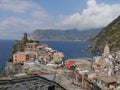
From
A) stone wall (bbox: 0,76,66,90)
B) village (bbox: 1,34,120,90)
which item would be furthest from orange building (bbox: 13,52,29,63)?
stone wall (bbox: 0,76,66,90)

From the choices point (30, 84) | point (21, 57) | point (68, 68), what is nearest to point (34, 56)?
point (21, 57)

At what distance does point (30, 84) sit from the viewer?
25.0 feet

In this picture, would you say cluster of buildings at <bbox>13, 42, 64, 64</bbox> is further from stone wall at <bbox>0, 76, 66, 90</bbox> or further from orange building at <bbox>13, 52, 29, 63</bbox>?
stone wall at <bbox>0, 76, 66, 90</bbox>

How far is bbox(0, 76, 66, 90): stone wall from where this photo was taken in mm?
7206

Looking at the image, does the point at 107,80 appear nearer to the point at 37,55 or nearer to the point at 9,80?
the point at 37,55

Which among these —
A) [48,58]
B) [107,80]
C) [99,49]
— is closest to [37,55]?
[48,58]

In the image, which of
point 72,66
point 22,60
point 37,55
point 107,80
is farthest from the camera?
point 37,55

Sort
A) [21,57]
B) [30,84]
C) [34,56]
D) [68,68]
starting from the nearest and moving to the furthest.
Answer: [30,84] < [68,68] < [21,57] < [34,56]

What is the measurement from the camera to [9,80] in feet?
23.9

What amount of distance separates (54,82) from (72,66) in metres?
68.3

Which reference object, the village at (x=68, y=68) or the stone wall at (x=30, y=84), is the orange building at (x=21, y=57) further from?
the stone wall at (x=30, y=84)

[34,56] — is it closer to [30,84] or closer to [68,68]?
[68,68]

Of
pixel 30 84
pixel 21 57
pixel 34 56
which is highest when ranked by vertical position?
pixel 34 56

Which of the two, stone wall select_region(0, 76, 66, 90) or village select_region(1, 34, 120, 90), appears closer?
stone wall select_region(0, 76, 66, 90)
